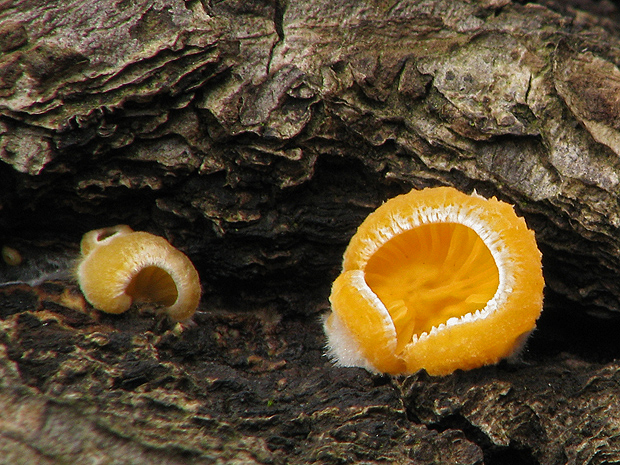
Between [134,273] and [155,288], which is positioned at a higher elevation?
[134,273]

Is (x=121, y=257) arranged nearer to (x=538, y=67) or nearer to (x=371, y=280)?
(x=371, y=280)

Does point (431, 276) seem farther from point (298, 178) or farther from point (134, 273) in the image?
point (134, 273)

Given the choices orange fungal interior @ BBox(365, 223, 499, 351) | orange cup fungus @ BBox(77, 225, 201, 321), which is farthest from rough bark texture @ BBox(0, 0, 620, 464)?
orange fungal interior @ BBox(365, 223, 499, 351)

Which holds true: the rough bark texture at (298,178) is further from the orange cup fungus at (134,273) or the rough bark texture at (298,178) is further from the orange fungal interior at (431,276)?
the orange fungal interior at (431,276)

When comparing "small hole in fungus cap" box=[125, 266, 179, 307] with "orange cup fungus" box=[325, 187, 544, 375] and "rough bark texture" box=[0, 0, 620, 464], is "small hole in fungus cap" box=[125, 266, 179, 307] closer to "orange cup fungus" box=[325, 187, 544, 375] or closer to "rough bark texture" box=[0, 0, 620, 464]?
"rough bark texture" box=[0, 0, 620, 464]

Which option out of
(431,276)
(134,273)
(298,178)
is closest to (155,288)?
(134,273)

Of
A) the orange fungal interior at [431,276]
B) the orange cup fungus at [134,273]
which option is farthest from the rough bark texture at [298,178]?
the orange fungal interior at [431,276]

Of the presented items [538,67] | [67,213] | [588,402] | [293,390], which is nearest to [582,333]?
[588,402]
